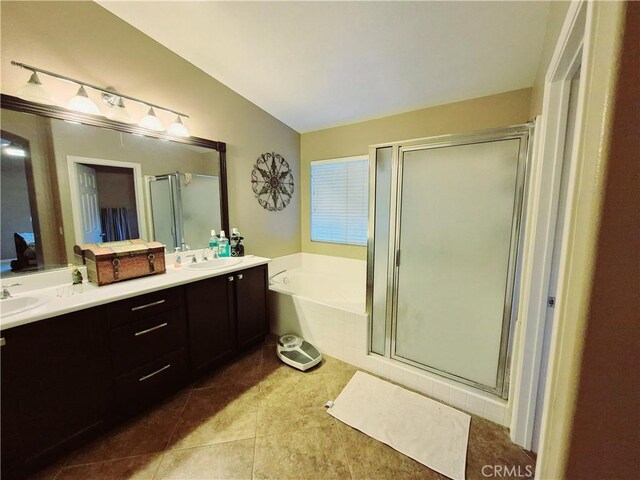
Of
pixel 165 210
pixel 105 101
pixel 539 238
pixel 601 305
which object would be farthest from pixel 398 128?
pixel 601 305

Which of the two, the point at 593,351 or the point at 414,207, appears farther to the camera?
the point at 414,207

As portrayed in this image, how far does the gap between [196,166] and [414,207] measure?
193cm

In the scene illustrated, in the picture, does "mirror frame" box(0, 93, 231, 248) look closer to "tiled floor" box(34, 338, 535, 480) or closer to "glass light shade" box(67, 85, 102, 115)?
"glass light shade" box(67, 85, 102, 115)

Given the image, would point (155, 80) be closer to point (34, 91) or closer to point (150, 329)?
point (34, 91)

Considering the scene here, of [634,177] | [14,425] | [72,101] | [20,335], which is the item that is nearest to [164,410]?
[14,425]

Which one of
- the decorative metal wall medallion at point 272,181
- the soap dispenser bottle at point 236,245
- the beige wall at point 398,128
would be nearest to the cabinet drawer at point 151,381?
the soap dispenser bottle at point 236,245

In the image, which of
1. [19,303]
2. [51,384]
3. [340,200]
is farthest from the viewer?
[340,200]

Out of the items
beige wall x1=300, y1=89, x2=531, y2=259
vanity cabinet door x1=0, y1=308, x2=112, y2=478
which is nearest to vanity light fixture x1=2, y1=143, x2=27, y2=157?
vanity cabinet door x1=0, y1=308, x2=112, y2=478

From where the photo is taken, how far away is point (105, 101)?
1.73 m

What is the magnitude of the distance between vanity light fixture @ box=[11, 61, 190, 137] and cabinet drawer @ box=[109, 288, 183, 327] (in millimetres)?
1248

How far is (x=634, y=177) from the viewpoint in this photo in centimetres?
39

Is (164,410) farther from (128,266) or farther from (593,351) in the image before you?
(593,351)

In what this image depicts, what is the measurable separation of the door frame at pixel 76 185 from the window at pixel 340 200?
1950mm

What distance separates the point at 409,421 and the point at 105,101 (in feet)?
9.63
